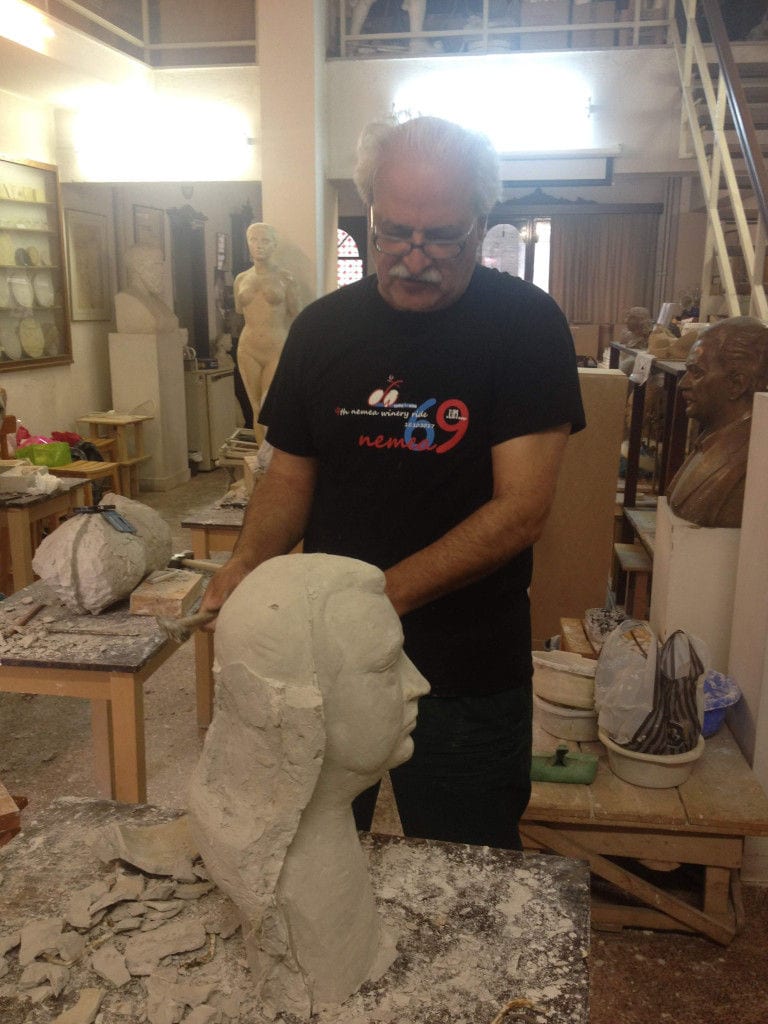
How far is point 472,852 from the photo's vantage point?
61.1 inches

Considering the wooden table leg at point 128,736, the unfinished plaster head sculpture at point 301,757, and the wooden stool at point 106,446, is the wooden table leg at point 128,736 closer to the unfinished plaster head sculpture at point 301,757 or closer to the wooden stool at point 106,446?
the unfinished plaster head sculpture at point 301,757

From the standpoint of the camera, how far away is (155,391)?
25.9 ft

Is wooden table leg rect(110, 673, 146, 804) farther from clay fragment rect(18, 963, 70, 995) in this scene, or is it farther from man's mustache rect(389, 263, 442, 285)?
man's mustache rect(389, 263, 442, 285)

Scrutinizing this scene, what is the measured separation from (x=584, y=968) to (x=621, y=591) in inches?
121

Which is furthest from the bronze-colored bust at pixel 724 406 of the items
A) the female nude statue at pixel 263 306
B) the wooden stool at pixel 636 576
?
the female nude statue at pixel 263 306

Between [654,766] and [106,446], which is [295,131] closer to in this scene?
[106,446]

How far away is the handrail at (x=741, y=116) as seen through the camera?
14.2ft

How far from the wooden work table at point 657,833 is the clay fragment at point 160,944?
1252mm

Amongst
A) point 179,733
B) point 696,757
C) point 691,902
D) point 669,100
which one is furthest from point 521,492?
point 669,100

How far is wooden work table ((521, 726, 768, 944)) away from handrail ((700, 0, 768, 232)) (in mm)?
3017

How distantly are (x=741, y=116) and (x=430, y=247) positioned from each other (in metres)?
3.90

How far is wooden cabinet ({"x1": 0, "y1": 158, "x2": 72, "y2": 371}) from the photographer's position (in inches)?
257

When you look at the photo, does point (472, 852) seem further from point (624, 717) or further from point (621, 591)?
point (621, 591)

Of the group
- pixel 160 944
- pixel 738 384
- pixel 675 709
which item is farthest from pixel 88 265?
pixel 160 944
